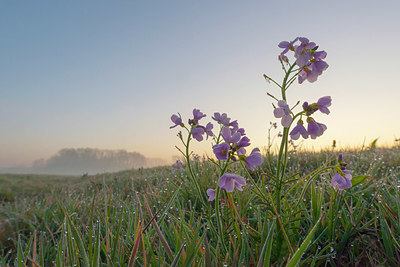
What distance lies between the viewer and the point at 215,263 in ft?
4.96

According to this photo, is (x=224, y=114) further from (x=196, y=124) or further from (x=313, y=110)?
(x=313, y=110)

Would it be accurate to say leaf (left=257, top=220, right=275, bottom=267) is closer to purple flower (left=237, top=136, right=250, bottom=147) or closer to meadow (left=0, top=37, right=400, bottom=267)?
meadow (left=0, top=37, right=400, bottom=267)

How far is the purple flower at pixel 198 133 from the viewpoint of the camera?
6.81ft

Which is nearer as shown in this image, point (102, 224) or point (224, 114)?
point (224, 114)

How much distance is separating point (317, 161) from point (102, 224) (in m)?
4.00

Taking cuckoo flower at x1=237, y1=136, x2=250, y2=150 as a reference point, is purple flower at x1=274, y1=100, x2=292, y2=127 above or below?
above

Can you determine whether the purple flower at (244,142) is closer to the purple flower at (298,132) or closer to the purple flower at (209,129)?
the purple flower at (298,132)

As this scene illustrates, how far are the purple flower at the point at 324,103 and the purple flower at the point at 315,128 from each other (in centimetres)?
8

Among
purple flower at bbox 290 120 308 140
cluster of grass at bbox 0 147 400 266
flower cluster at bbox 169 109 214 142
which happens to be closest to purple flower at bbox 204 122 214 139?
flower cluster at bbox 169 109 214 142

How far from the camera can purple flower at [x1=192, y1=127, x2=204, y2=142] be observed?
81.7 inches

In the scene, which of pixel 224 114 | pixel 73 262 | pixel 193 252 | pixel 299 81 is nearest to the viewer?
pixel 193 252

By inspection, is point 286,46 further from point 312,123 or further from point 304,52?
point 312,123

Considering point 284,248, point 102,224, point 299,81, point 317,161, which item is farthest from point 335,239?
point 317,161

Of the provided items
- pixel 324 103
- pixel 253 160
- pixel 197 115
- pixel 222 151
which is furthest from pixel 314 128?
pixel 197 115
